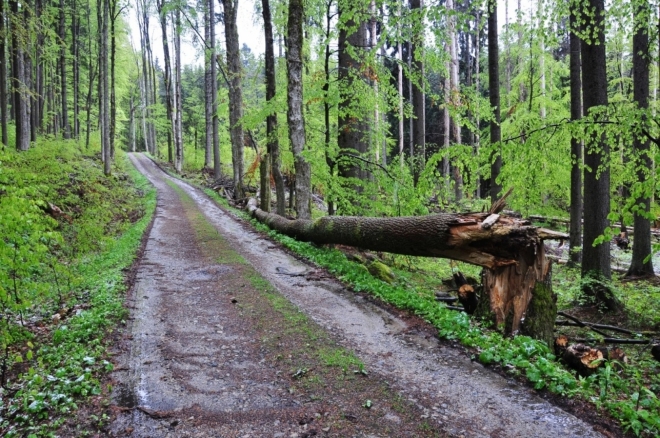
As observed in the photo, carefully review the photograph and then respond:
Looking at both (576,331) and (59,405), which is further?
(576,331)

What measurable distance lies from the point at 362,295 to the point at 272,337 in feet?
6.78

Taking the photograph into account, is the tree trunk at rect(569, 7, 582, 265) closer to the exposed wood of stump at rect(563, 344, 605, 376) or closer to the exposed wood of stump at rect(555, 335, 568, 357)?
the exposed wood of stump at rect(555, 335, 568, 357)

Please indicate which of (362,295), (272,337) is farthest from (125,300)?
(362,295)

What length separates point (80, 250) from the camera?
9.79m

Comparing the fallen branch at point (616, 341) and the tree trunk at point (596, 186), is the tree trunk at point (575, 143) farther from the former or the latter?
the fallen branch at point (616, 341)

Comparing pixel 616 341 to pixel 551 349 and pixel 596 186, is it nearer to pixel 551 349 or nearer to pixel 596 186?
pixel 551 349

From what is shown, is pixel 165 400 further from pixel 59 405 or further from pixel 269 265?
pixel 269 265

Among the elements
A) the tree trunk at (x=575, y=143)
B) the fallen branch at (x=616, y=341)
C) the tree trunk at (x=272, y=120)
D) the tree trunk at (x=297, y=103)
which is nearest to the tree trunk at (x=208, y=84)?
the tree trunk at (x=272, y=120)

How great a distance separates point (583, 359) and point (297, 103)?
890 cm

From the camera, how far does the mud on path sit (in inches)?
130

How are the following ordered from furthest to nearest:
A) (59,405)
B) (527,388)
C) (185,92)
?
(185,92) < (527,388) < (59,405)

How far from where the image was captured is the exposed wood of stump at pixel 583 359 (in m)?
4.25

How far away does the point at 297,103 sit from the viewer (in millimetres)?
11086

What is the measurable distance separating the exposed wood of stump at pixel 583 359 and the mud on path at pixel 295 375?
3.28ft
